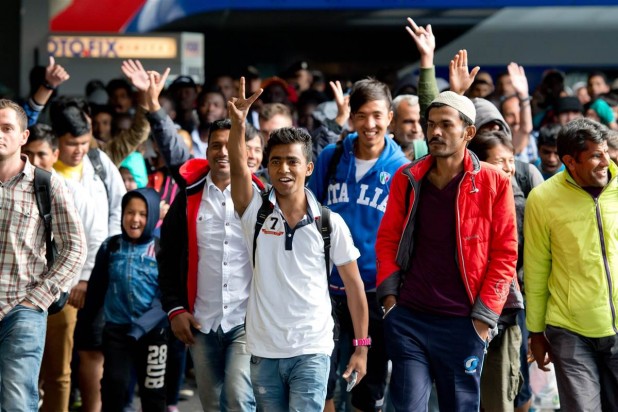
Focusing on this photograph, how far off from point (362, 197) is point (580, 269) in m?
1.36

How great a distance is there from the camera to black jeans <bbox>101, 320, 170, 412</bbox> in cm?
745

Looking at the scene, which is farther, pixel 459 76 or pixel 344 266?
pixel 459 76

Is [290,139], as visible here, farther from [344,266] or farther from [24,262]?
[24,262]

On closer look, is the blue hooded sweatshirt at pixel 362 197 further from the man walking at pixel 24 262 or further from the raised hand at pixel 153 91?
the man walking at pixel 24 262

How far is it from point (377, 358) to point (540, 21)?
10151 millimetres

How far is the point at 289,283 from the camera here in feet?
19.7

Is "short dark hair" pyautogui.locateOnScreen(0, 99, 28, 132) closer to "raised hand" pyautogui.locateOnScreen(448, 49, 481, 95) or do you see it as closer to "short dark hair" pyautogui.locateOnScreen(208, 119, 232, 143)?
"short dark hair" pyautogui.locateOnScreen(208, 119, 232, 143)

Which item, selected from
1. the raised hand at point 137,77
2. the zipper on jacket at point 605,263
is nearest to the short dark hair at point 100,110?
the raised hand at point 137,77

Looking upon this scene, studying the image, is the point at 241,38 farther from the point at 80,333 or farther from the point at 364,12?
the point at 80,333

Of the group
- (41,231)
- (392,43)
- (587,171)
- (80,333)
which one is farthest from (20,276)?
(392,43)

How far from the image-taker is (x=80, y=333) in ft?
25.6

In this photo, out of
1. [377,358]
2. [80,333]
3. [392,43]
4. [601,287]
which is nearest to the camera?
[601,287]

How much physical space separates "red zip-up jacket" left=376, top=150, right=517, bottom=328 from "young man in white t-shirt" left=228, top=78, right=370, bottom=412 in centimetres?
23

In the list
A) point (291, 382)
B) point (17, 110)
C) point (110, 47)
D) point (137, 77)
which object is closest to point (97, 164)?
point (137, 77)
